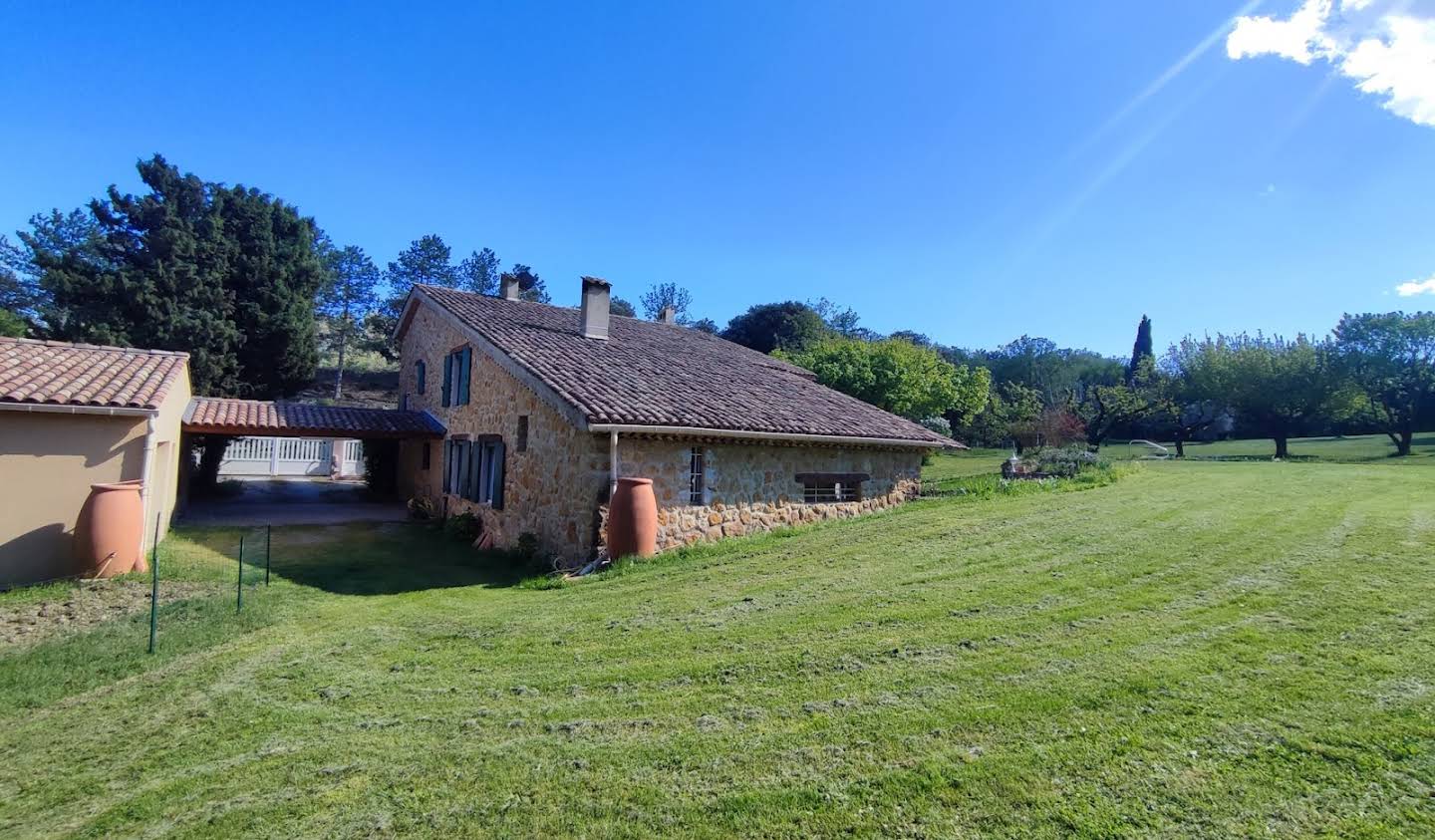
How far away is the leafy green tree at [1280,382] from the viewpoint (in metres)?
34.5

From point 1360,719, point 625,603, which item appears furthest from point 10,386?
point 1360,719

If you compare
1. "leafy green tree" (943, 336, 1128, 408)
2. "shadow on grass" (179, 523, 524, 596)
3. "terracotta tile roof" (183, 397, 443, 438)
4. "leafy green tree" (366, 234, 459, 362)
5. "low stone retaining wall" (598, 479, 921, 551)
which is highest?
"leafy green tree" (366, 234, 459, 362)

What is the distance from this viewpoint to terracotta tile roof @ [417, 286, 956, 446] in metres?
11.5

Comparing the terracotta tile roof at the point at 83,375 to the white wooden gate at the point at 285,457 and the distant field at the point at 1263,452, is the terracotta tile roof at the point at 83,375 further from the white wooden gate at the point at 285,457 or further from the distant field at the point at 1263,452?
the distant field at the point at 1263,452

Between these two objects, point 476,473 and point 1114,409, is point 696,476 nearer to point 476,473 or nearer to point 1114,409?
point 476,473

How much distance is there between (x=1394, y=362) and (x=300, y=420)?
4908cm

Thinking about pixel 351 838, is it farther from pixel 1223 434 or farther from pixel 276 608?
pixel 1223 434

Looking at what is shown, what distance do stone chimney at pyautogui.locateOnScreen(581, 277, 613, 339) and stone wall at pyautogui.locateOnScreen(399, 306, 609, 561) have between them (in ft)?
8.53

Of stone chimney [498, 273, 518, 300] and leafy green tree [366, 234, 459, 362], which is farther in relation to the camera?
leafy green tree [366, 234, 459, 362]

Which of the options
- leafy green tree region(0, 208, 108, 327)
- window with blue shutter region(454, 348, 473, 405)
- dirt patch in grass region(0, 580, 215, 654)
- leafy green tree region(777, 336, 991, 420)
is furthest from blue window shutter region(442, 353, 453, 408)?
leafy green tree region(0, 208, 108, 327)

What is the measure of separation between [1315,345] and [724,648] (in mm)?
44802

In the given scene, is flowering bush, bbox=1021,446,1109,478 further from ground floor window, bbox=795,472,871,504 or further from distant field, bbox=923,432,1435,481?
ground floor window, bbox=795,472,871,504

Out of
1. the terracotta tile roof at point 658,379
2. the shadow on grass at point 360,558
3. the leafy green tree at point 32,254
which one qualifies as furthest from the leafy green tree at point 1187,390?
the leafy green tree at point 32,254

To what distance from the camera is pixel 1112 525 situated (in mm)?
10344
